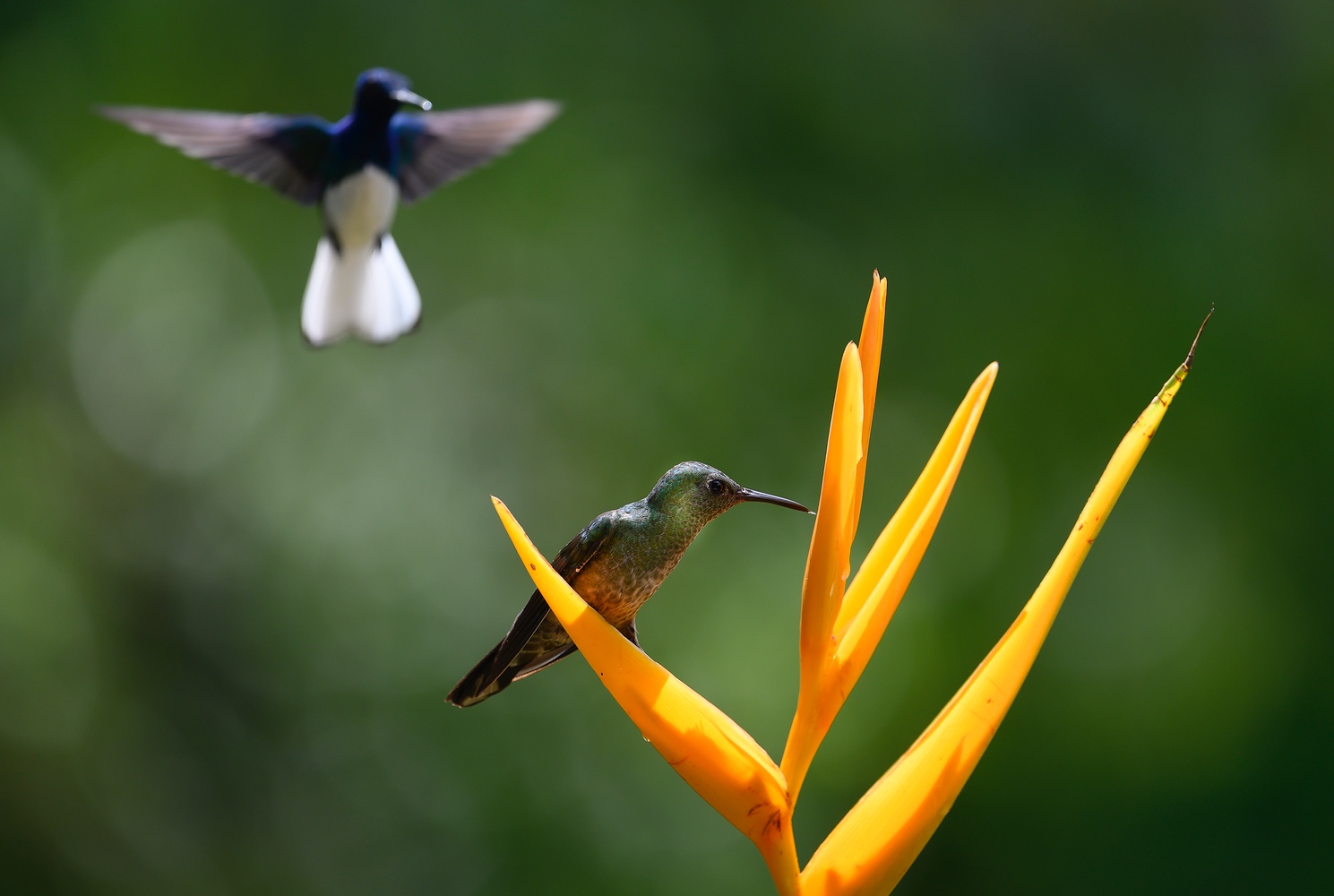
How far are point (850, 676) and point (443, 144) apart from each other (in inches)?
63.6

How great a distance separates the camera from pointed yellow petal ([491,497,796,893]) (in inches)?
29.6

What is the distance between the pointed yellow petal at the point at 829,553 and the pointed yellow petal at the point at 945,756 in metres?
0.06

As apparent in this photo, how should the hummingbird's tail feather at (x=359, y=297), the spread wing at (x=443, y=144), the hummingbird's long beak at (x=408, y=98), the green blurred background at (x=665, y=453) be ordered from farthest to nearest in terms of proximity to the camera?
1. the green blurred background at (x=665, y=453)
2. the spread wing at (x=443, y=144)
3. the hummingbird's tail feather at (x=359, y=297)
4. the hummingbird's long beak at (x=408, y=98)

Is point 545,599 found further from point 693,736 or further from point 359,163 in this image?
point 359,163

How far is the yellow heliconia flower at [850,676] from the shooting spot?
2.49 feet

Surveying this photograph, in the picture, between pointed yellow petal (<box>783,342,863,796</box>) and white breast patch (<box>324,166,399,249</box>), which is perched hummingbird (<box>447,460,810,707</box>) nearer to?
pointed yellow petal (<box>783,342,863,796</box>)

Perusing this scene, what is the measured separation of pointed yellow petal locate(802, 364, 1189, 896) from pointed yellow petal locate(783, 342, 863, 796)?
0.06 m

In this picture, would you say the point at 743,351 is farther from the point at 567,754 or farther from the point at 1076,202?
the point at 567,754

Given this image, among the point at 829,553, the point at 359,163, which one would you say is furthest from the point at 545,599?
the point at 359,163

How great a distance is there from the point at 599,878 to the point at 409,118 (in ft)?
10.6

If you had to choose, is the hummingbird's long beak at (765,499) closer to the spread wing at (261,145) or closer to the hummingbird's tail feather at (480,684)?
the hummingbird's tail feather at (480,684)

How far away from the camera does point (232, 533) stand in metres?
4.42

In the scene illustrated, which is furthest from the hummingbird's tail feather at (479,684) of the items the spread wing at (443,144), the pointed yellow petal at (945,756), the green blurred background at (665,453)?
the green blurred background at (665,453)

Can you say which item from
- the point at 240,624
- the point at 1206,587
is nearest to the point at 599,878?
the point at 240,624
